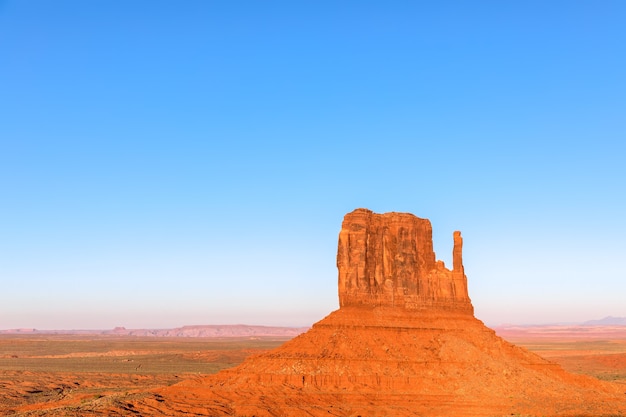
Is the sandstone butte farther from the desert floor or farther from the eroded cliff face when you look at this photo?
the desert floor

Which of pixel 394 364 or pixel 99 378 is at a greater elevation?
pixel 394 364

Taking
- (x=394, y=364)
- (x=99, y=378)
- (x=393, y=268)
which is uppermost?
(x=393, y=268)

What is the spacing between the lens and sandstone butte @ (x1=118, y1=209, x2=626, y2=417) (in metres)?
62.0

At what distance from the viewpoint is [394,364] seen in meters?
68.9

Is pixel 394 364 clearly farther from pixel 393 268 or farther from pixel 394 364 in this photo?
pixel 393 268

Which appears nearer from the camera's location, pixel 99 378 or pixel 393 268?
pixel 393 268

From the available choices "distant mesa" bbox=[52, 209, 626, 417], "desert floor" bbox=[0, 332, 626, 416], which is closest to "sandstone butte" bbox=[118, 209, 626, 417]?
"distant mesa" bbox=[52, 209, 626, 417]

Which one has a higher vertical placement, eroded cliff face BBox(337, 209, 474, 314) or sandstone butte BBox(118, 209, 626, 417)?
eroded cliff face BBox(337, 209, 474, 314)

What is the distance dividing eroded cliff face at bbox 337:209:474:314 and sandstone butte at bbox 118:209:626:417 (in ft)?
0.37

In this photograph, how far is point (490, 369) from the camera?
2721 inches

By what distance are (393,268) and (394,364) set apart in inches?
538

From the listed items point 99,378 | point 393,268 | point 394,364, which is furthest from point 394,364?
point 99,378

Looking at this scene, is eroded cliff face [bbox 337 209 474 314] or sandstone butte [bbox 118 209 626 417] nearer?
sandstone butte [bbox 118 209 626 417]

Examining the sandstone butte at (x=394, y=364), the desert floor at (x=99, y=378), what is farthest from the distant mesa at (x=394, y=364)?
the desert floor at (x=99, y=378)
